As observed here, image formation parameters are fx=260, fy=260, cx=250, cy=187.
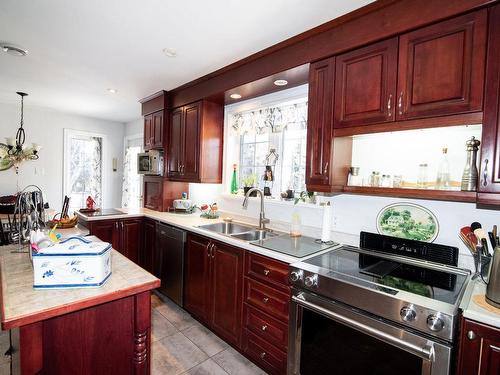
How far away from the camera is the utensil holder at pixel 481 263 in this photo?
54.0 inches

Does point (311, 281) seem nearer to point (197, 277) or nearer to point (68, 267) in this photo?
point (68, 267)

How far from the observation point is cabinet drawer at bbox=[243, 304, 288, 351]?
174 centimetres

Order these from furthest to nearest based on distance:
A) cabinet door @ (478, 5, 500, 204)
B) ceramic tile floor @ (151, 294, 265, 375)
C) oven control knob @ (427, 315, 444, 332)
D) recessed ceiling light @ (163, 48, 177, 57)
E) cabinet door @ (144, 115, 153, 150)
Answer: cabinet door @ (144, 115, 153, 150), recessed ceiling light @ (163, 48, 177, 57), ceramic tile floor @ (151, 294, 265, 375), cabinet door @ (478, 5, 500, 204), oven control knob @ (427, 315, 444, 332)

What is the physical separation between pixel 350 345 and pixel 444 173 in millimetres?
1130

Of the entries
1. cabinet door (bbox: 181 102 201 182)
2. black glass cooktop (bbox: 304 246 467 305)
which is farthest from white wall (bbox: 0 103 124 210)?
black glass cooktop (bbox: 304 246 467 305)

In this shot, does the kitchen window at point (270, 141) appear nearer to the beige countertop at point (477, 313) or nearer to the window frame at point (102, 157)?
the beige countertop at point (477, 313)

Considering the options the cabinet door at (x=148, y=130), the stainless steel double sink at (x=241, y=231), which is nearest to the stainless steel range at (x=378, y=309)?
the stainless steel double sink at (x=241, y=231)

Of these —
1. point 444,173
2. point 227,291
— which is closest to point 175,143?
point 227,291

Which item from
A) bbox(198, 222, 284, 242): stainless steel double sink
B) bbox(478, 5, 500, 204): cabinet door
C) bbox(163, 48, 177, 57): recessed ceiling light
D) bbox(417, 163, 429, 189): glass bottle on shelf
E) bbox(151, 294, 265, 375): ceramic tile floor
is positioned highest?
bbox(163, 48, 177, 57): recessed ceiling light

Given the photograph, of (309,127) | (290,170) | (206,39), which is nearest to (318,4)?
(309,127)

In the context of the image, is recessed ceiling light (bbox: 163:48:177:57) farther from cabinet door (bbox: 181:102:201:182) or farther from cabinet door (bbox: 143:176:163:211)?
cabinet door (bbox: 143:176:163:211)

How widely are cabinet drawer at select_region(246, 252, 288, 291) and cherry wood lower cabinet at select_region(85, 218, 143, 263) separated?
1928 millimetres

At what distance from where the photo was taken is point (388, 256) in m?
1.75

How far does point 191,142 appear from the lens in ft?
10.0
